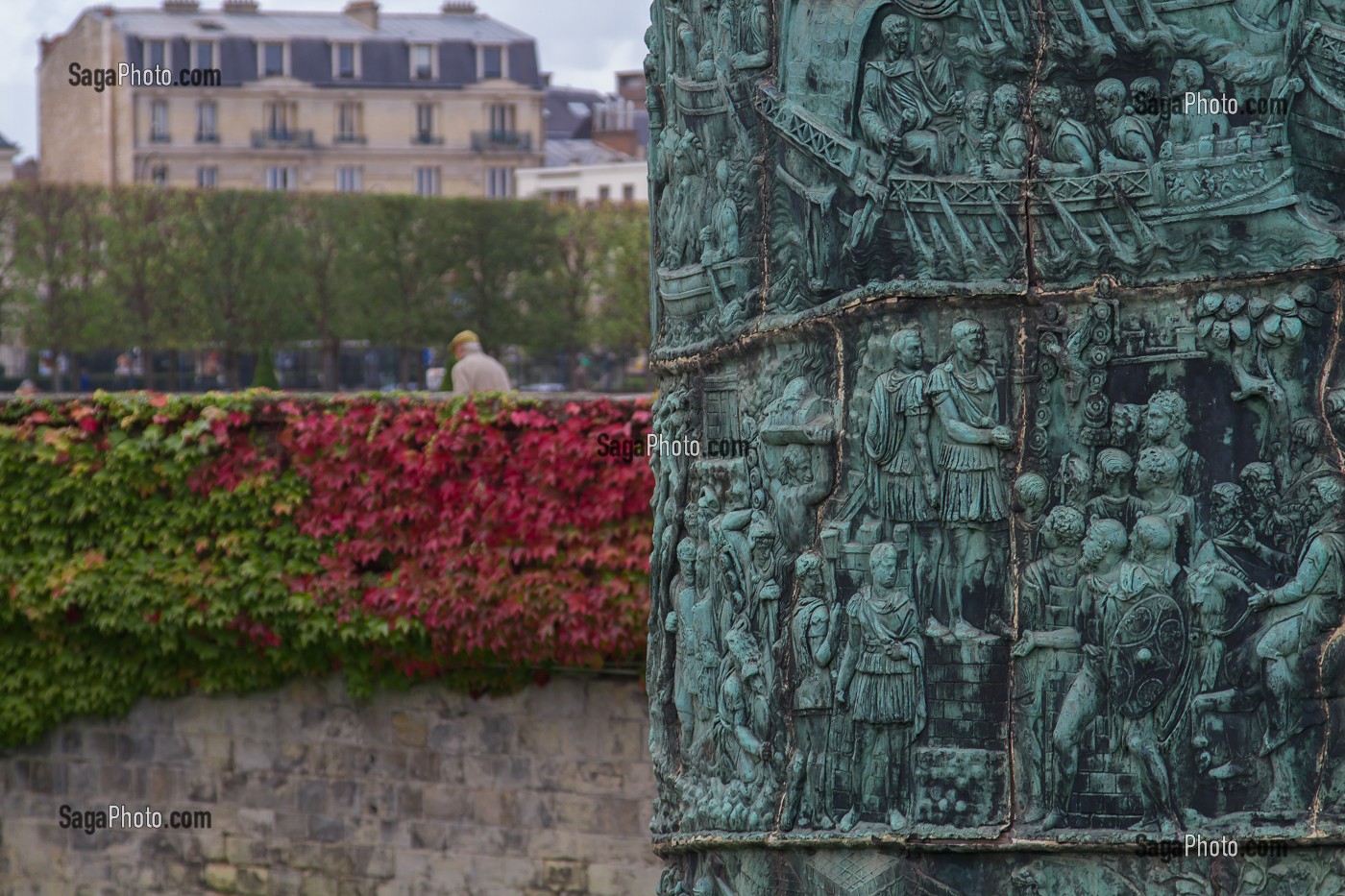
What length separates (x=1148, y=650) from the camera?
3.89 metres

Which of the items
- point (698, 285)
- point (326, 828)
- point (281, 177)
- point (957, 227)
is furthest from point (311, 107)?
point (957, 227)

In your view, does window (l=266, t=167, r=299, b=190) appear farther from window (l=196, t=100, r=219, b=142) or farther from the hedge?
the hedge

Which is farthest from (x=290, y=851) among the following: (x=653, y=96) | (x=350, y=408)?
(x=653, y=96)

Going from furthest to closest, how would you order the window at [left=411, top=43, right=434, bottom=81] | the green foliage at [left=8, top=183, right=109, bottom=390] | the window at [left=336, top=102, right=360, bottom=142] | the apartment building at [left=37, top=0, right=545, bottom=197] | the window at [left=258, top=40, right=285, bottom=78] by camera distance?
the window at [left=411, top=43, right=434, bottom=81], the window at [left=336, top=102, right=360, bottom=142], the window at [left=258, top=40, right=285, bottom=78], the apartment building at [left=37, top=0, right=545, bottom=197], the green foliage at [left=8, top=183, right=109, bottom=390]

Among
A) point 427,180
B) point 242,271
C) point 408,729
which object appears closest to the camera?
point 408,729

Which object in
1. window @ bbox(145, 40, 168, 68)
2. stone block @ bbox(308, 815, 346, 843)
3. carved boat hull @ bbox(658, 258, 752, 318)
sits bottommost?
stone block @ bbox(308, 815, 346, 843)

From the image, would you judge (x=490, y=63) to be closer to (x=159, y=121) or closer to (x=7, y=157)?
(x=159, y=121)

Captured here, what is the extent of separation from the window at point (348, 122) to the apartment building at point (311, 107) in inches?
1.9

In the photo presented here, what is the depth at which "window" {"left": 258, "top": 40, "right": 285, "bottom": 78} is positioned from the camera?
6231 centimetres

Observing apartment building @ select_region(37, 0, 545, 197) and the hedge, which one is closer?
the hedge

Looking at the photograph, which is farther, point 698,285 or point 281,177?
point 281,177

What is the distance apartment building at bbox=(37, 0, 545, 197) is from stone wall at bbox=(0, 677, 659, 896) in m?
48.4

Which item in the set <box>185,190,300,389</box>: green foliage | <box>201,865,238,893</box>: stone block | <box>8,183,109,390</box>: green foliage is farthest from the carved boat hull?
<box>8,183,109,390</box>: green foliage

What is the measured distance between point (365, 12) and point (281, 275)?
85.3 ft
